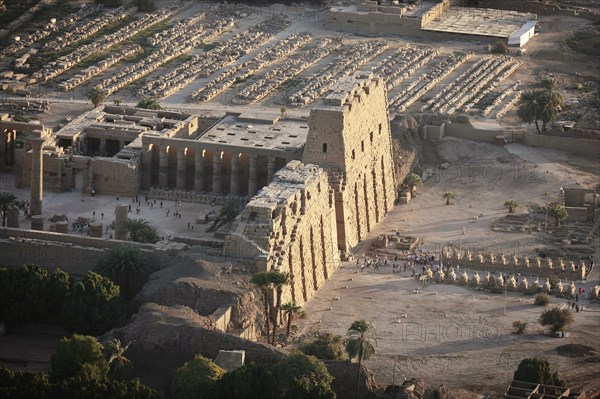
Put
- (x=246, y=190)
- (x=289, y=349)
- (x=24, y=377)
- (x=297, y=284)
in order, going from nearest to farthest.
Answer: (x=24, y=377)
(x=289, y=349)
(x=297, y=284)
(x=246, y=190)

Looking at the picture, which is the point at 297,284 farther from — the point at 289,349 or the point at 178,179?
the point at 178,179

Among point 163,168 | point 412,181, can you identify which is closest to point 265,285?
point 163,168

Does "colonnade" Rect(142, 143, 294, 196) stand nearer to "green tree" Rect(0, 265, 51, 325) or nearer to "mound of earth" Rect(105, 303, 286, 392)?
"green tree" Rect(0, 265, 51, 325)

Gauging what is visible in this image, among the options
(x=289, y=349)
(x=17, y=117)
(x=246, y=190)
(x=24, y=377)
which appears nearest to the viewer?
(x=24, y=377)

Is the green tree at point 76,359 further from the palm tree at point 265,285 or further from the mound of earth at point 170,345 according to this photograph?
the palm tree at point 265,285

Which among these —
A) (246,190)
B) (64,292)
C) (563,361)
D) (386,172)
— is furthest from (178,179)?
(563,361)

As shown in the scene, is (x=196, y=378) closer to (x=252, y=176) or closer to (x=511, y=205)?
(x=252, y=176)

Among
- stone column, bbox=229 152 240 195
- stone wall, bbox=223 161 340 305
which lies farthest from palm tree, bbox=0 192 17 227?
stone wall, bbox=223 161 340 305
